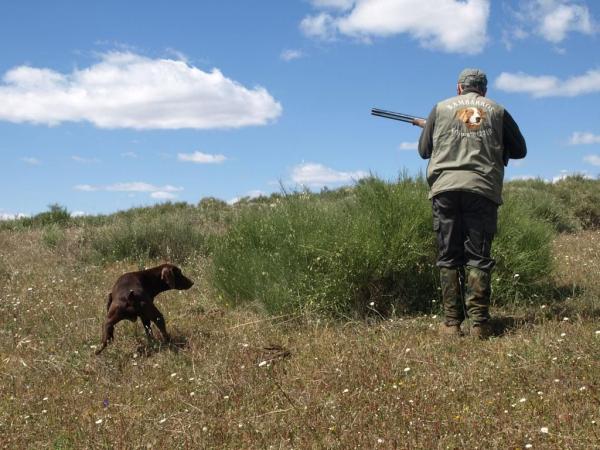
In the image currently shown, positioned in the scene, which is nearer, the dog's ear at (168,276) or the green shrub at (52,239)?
the dog's ear at (168,276)

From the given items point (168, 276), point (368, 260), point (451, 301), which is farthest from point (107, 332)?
point (451, 301)

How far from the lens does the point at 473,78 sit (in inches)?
204

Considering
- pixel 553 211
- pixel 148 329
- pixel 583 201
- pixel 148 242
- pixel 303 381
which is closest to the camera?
pixel 303 381

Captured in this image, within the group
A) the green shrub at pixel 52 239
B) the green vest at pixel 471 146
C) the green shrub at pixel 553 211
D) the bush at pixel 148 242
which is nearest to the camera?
the green vest at pixel 471 146

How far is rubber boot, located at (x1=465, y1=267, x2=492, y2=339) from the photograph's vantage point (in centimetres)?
498

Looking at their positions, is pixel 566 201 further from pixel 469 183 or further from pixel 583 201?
pixel 469 183

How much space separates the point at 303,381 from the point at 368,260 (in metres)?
1.77

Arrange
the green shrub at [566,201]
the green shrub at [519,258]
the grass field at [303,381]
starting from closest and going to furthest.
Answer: the grass field at [303,381], the green shrub at [519,258], the green shrub at [566,201]

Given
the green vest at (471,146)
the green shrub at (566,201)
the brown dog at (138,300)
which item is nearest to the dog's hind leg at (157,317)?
the brown dog at (138,300)

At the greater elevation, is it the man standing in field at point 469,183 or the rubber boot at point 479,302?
the man standing in field at point 469,183

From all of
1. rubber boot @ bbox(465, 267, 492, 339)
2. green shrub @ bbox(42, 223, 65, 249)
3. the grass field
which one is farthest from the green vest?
green shrub @ bbox(42, 223, 65, 249)

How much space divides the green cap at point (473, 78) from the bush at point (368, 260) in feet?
4.47

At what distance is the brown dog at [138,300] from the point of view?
5.19 m

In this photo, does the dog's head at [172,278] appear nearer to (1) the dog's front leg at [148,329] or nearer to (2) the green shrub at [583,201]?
(1) the dog's front leg at [148,329]
